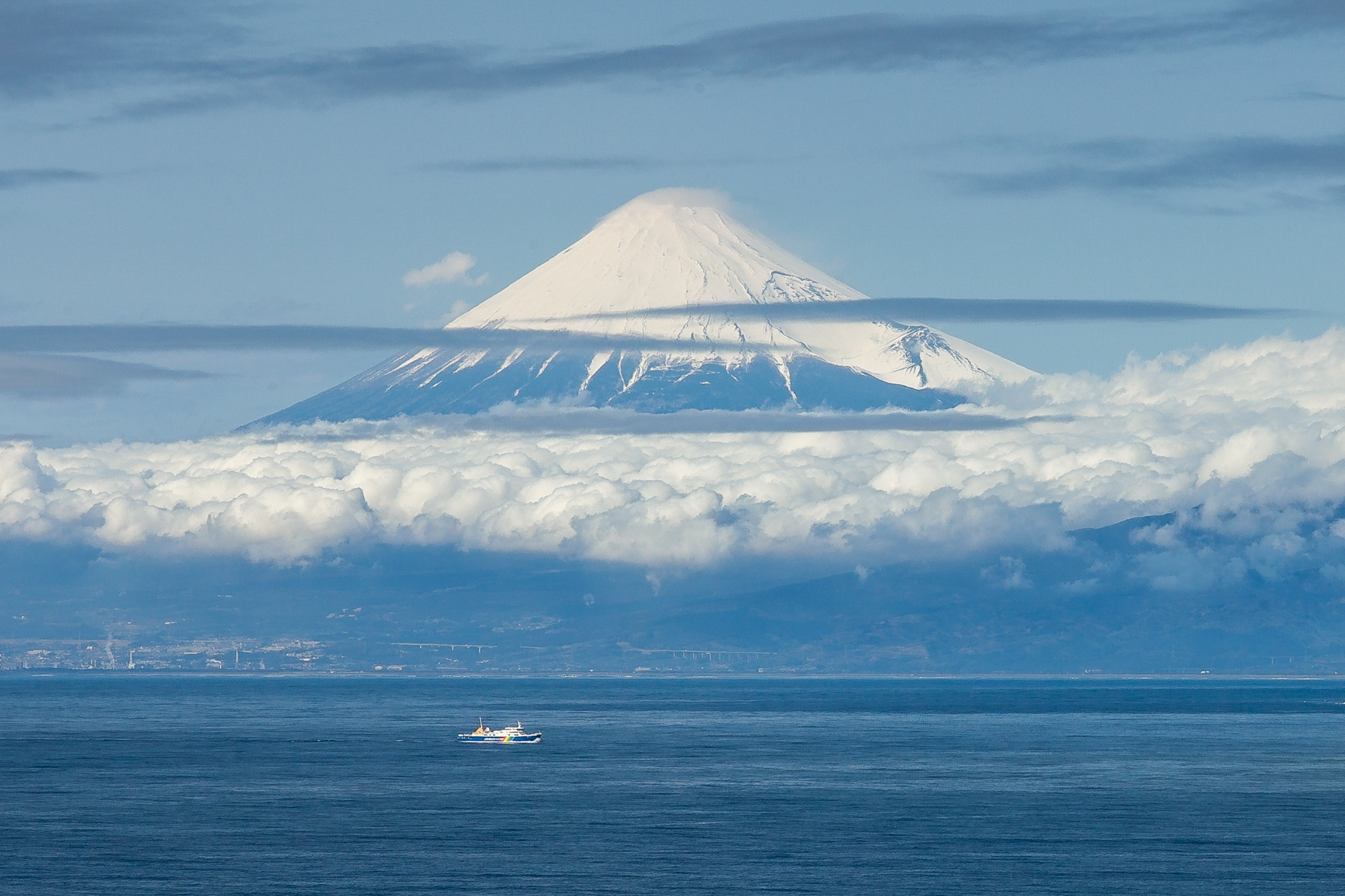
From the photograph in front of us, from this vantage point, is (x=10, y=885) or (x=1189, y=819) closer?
(x=10, y=885)

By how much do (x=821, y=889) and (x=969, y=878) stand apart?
12494 millimetres

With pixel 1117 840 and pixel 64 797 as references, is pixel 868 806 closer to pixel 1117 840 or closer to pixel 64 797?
pixel 1117 840

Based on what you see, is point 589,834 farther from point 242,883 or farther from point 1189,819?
point 1189,819

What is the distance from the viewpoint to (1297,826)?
554 feet

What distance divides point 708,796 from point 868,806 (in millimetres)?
17675

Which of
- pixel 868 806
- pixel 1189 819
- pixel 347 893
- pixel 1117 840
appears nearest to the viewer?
pixel 347 893

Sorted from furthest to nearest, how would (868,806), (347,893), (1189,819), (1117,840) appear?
1. (868,806)
2. (1189,819)
3. (1117,840)
4. (347,893)

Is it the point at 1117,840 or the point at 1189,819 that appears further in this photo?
the point at 1189,819

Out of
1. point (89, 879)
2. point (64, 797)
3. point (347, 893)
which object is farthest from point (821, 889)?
point (64, 797)

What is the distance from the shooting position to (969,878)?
14075cm

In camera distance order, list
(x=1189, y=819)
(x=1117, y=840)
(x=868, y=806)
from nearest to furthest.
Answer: (x=1117, y=840)
(x=1189, y=819)
(x=868, y=806)

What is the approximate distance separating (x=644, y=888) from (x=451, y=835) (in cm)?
3295

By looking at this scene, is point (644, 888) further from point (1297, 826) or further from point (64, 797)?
point (64, 797)

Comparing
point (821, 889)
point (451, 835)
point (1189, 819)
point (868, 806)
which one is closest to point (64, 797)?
point (451, 835)
